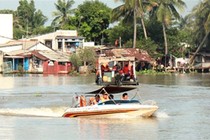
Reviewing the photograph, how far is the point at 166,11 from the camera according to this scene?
Answer: 72812mm

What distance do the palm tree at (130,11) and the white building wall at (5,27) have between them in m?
13.7

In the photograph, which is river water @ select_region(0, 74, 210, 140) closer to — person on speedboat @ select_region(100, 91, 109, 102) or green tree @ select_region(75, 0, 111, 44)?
person on speedboat @ select_region(100, 91, 109, 102)

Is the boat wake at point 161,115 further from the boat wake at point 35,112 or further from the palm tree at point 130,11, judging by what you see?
the palm tree at point 130,11

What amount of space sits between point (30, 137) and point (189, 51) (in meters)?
59.4

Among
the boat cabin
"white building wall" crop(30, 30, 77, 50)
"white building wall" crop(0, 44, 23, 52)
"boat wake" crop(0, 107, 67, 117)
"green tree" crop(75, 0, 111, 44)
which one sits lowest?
"boat wake" crop(0, 107, 67, 117)

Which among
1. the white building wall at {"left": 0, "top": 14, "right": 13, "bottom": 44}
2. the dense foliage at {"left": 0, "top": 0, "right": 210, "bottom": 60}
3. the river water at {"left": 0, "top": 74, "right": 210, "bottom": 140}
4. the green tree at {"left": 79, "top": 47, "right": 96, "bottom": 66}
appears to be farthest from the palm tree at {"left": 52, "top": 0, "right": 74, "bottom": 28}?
the river water at {"left": 0, "top": 74, "right": 210, "bottom": 140}

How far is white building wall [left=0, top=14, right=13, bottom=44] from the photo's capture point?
254ft

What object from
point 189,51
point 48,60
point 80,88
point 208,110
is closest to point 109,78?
point 208,110

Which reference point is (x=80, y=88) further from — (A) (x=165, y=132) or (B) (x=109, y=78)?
(A) (x=165, y=132)

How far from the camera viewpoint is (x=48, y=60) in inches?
2717

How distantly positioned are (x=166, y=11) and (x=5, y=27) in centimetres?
2032

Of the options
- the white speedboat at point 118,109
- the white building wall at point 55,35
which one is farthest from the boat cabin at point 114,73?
the white building wall at point 55,35

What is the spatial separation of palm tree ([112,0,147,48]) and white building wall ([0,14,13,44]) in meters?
13.7

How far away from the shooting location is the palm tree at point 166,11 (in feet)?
237
